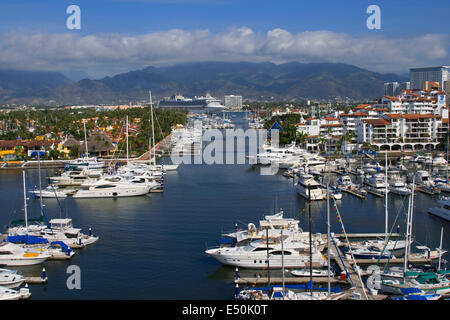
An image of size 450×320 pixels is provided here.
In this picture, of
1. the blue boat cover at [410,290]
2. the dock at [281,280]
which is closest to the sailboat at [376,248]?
the dock at [281,280]

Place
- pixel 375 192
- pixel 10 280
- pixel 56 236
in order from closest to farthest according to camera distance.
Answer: pixel 10 280 → pixel 56 236 → pixel 375 192

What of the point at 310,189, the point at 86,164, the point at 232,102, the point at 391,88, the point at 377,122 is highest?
the point at 232,102

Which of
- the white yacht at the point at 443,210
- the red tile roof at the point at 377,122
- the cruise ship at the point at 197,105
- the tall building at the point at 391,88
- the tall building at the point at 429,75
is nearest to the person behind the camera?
the white yacht at the point at 443,210

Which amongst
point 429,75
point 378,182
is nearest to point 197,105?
point 429,75

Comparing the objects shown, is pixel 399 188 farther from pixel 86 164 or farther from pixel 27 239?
pixel 86 164

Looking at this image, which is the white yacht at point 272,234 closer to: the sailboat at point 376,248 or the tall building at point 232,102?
the sailboat at point 376,248
